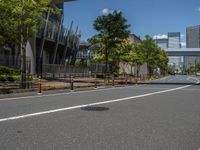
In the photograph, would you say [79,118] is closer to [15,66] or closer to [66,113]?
[66,113]

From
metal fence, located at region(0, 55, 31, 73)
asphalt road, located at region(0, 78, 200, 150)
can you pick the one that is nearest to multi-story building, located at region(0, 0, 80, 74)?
metal fence, located at region(0, 55, 31, 73)

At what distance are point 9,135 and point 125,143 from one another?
2496 mm

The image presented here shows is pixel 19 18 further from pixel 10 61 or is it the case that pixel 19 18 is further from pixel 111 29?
pixel 111 29

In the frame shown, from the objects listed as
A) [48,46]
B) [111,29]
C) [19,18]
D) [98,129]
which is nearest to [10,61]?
[111,29]

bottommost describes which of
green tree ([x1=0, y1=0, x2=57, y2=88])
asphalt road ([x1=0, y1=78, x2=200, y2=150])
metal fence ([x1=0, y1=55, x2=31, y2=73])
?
asphalt road ([x1=0, y1=78, x2=200, y2=150])

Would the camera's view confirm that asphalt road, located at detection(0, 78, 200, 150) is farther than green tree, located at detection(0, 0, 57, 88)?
No

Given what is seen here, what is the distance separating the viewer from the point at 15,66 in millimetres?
37344

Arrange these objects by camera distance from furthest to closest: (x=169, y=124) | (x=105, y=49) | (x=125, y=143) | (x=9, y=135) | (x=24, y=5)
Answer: (x=105, y=49)
(x=24, y=5)
(x=169, y=124)
(x=9, y=135)
(x=125, y=143)

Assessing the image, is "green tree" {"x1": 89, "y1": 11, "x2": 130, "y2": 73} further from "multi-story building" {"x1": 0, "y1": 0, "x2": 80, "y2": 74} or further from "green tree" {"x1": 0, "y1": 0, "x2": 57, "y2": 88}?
"green tree" {"x1": 0, "y1": 0, "x2": 57, "y2": 88}

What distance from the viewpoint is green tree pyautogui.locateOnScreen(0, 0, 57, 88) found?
22.5 meters

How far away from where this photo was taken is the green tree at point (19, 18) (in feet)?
73.7

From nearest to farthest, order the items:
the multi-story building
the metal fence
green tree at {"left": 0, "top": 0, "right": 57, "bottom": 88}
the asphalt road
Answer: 1. the asphalt road
2. green tree at {"left": 0, "top": 0, "right": 57, "bottom": 88}
3. the metal fence
4. the multi-story building

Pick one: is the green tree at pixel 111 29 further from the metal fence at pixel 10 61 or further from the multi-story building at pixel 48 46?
the metal fence at pixel 10 61

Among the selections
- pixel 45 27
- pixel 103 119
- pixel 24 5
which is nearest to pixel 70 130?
pixel 103 119
